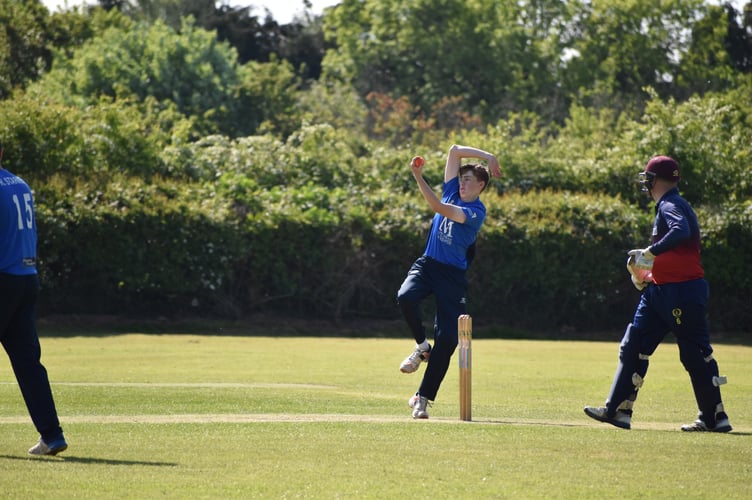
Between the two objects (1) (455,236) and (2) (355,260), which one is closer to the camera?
(1) (455,236)

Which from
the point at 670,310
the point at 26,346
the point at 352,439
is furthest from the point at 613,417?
the point at 26,346

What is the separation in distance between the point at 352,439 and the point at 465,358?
1683 millimetres

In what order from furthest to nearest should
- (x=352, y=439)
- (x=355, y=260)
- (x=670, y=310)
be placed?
(x=355, y=260)
(x=670, y=310)
(x=352, y=439)

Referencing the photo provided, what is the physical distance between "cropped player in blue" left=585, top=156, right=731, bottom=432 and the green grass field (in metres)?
0.27

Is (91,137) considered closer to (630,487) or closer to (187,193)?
(187,193)

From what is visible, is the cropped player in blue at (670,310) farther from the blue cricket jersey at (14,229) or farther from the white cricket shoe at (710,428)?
the blue cricket jersey at (14,229)

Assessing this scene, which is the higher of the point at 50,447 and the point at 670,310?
the point at 670,310

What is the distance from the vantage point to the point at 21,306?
863 cm

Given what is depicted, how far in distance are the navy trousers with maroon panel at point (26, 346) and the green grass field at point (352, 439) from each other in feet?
1.14

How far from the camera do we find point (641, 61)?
67.7 metres

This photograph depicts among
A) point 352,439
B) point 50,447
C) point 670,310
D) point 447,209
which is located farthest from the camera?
point 447,209

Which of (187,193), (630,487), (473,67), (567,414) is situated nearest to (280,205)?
(187,193)

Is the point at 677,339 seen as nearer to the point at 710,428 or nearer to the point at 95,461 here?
the point at 710,428

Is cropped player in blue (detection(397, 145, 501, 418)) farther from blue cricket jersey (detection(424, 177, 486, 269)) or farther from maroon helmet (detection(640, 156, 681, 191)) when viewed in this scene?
maroon helmet (detection(640, 156, 681, 191))
